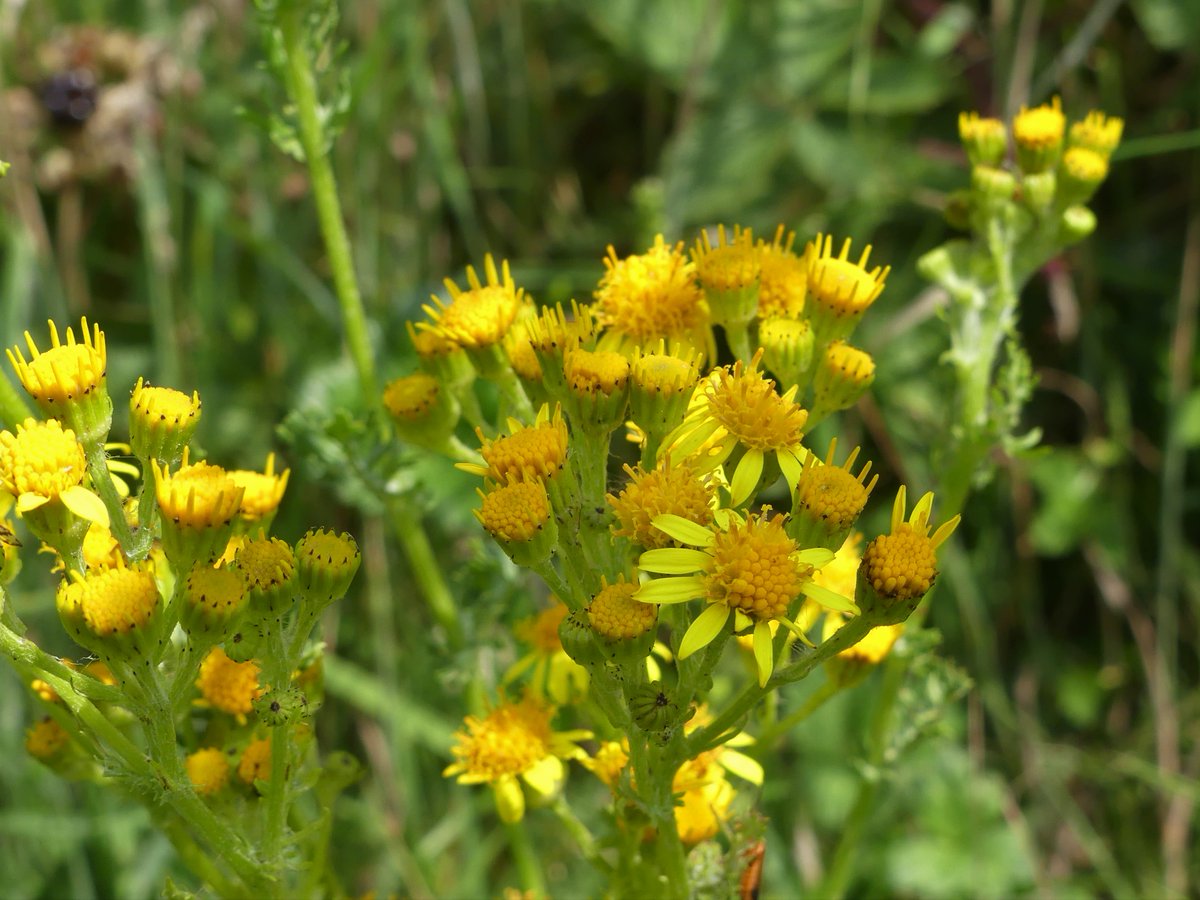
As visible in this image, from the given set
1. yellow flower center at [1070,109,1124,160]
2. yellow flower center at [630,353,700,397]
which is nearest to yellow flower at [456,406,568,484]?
yellow flower center at [630,353,700,397]

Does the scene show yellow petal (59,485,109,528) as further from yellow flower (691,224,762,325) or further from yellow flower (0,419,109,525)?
yellow flower (691,224,762,325)

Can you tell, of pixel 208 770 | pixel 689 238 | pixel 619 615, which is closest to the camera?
pixel 619 615

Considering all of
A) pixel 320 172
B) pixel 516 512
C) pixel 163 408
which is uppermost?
pixel 320 172

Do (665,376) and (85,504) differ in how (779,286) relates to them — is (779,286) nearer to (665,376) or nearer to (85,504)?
(665,376)

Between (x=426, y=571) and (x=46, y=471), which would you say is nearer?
(x=46, y=471)

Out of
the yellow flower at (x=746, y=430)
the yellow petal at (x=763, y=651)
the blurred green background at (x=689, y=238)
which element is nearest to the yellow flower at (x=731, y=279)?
the yellow flower at (x=746, y=430)

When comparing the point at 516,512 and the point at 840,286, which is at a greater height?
the point at 840,286

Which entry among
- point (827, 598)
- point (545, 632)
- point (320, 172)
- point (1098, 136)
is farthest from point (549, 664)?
point (1098, 136)
